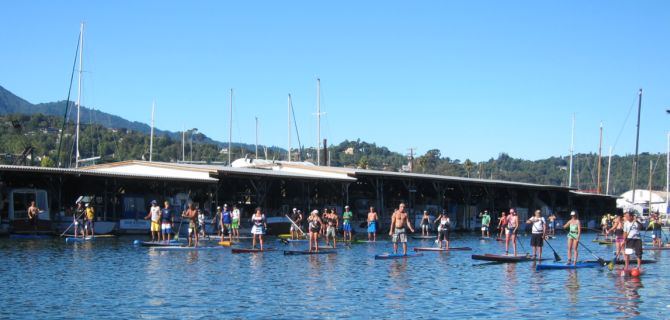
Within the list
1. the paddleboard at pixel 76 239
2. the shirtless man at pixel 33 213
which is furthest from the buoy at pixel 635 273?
the shirtless man at pixel 33 213

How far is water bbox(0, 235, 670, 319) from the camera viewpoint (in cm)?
1703

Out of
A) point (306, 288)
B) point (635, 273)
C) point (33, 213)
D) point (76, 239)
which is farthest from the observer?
point (33, 213)

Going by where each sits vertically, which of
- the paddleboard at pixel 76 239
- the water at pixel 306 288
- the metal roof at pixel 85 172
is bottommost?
the paddleboard at pixel 76 239

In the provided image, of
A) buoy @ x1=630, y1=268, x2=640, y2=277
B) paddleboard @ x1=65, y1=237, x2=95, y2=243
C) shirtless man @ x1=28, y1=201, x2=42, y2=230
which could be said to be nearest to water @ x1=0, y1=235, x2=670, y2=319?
buoy @ x1=630, y1=268, x2=640, y2=277

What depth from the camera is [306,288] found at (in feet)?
68.9

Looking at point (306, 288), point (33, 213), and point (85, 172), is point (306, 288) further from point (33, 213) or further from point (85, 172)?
point (85, 172)

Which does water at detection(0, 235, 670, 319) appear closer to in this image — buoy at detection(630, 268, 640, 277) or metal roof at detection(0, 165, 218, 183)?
buoy at detection(630, 268, 640, 277)

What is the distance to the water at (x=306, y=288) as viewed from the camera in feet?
55.9

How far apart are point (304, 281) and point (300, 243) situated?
20.3 meters

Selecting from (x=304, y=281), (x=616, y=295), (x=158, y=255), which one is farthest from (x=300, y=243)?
(x=616, y=295)

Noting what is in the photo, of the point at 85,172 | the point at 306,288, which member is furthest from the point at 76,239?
the point at 306,288

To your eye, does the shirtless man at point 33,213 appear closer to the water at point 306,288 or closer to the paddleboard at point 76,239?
the paddleboard at point 76,239

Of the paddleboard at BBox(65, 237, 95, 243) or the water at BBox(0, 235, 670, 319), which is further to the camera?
the paddleboard at BBox(65, 237, 95, 243)

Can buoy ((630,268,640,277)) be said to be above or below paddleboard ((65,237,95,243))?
above
